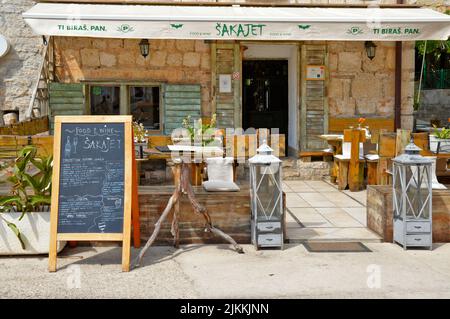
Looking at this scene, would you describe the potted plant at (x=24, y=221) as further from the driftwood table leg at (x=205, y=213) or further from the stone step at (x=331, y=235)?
the stone step at (x=331, y=235)

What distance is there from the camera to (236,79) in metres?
11.0

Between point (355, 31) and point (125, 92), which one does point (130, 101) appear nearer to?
point (125, 92)

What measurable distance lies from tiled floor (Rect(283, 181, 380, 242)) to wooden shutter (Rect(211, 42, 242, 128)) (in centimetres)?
164

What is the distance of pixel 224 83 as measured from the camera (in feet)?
36.1

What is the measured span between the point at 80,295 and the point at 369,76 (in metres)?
8.14

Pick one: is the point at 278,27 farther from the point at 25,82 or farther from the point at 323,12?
the point at 25,82

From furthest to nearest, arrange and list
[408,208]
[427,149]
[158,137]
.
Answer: [158,137], [427,149], [408,208]

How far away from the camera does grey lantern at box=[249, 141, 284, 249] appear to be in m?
6.00

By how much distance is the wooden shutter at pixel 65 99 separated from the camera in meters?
10.6

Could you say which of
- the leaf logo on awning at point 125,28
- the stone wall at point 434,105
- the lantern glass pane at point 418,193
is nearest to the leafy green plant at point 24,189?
the leaf logo on awning at point 125,28

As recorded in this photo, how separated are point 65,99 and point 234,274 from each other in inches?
259

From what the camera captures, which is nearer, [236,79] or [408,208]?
[408,208]
